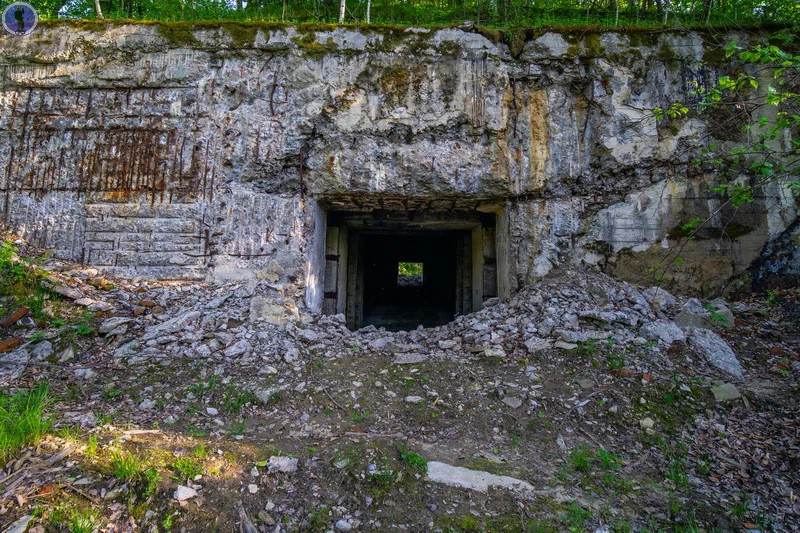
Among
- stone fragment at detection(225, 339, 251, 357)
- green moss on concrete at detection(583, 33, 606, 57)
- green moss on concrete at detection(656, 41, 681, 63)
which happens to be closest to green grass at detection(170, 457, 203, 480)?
stone fragment at detection(225, 339, 251, 357)

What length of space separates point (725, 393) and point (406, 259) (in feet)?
25.3

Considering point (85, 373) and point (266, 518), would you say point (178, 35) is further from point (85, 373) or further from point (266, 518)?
point (266, 518)

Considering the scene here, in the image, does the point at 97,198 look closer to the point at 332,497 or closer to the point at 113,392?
the point at 113,392

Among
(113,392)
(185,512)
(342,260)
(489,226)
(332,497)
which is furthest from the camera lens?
(342,260)

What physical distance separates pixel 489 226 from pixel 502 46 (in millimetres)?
2130

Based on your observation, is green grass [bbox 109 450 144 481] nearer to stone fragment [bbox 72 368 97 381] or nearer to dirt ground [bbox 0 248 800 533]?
dirt ground [bbox 0 248 800 533]

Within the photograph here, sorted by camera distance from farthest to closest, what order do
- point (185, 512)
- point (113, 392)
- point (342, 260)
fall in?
1. point (342, 260)
2. point (113, 392)
3. point (185, 512)

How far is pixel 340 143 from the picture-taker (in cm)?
494

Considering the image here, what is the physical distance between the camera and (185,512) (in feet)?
7.31

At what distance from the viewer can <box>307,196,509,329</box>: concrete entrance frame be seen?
211 inches

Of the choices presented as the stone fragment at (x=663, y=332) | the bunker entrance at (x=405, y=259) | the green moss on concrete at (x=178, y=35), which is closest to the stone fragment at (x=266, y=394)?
the bunker entrance at (x=405, y=259)

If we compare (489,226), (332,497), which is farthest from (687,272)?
(332,497)

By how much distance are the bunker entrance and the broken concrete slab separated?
11.4ft

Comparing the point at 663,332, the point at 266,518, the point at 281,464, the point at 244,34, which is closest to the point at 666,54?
the point at 663,332
